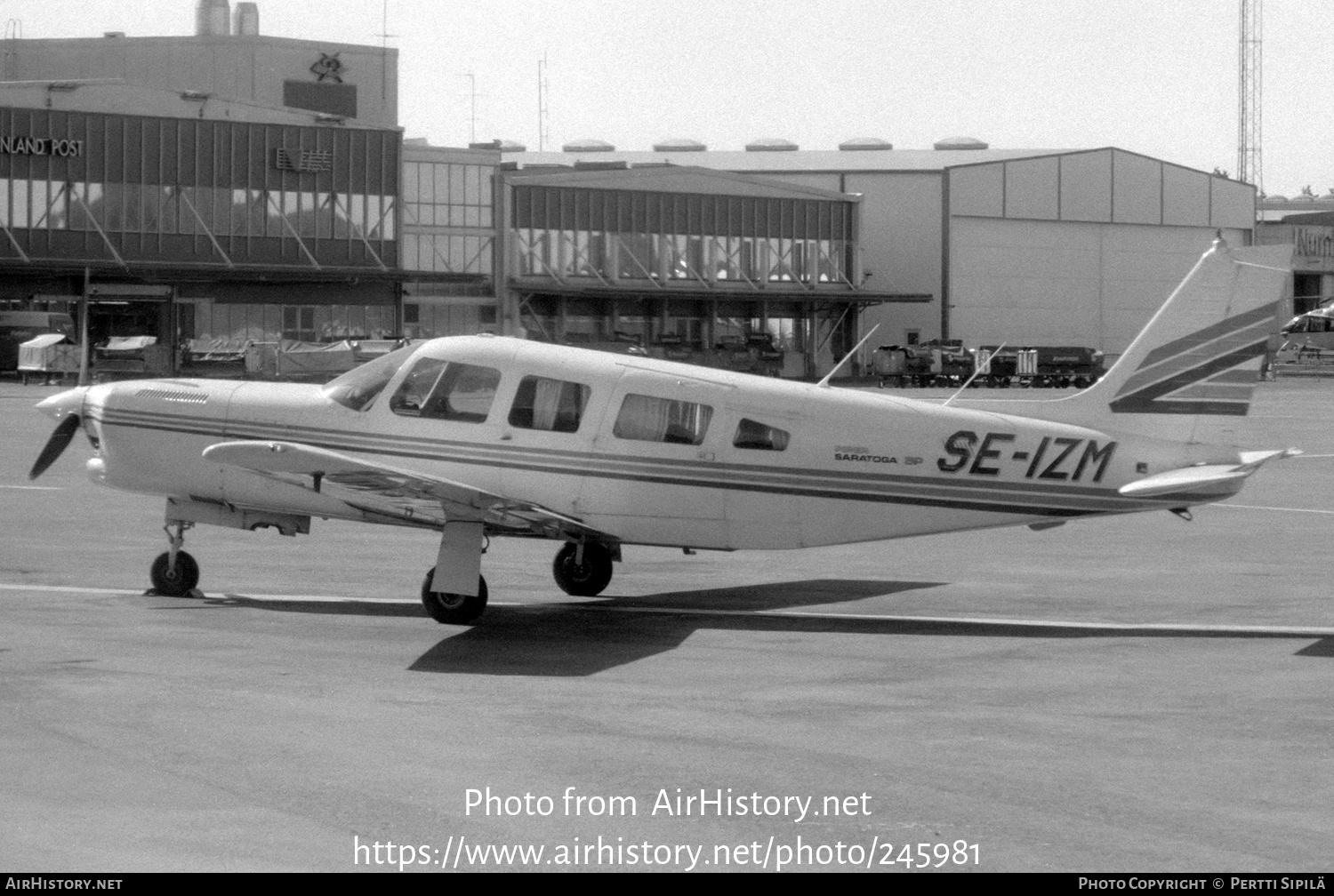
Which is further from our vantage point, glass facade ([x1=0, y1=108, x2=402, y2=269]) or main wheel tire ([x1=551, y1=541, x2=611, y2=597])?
glass facade ([x1=0, y1=108, x2=402, y2=269])

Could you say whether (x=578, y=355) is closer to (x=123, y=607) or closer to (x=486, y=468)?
(x=486, y=468)

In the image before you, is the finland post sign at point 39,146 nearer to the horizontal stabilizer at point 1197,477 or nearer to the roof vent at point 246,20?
the roof vent at point 246,20

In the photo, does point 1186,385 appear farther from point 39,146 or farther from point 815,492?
point 39,146

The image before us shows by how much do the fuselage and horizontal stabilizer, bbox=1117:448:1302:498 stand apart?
0.46ft

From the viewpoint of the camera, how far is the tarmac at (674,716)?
7.04 meters

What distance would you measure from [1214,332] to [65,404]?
949 cm

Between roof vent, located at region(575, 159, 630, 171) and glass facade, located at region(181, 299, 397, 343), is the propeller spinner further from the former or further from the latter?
roof vent, located at region(575, 159, 630, 171)

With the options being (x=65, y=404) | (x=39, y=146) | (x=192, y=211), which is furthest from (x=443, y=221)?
(x=65, y=404)

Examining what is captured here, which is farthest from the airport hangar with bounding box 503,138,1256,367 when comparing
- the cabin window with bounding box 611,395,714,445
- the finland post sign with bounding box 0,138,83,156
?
the cabin window with bounding box 611,395,714,445

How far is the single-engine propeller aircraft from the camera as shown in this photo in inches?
533

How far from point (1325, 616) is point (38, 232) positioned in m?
71.2

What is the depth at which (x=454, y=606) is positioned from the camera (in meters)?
13.2

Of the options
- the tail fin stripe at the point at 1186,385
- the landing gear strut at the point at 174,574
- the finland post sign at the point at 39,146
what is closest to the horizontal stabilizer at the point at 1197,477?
the tail fin stripe at the point at 1186,385

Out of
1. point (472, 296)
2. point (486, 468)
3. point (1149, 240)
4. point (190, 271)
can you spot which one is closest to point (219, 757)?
point (486, 468)
